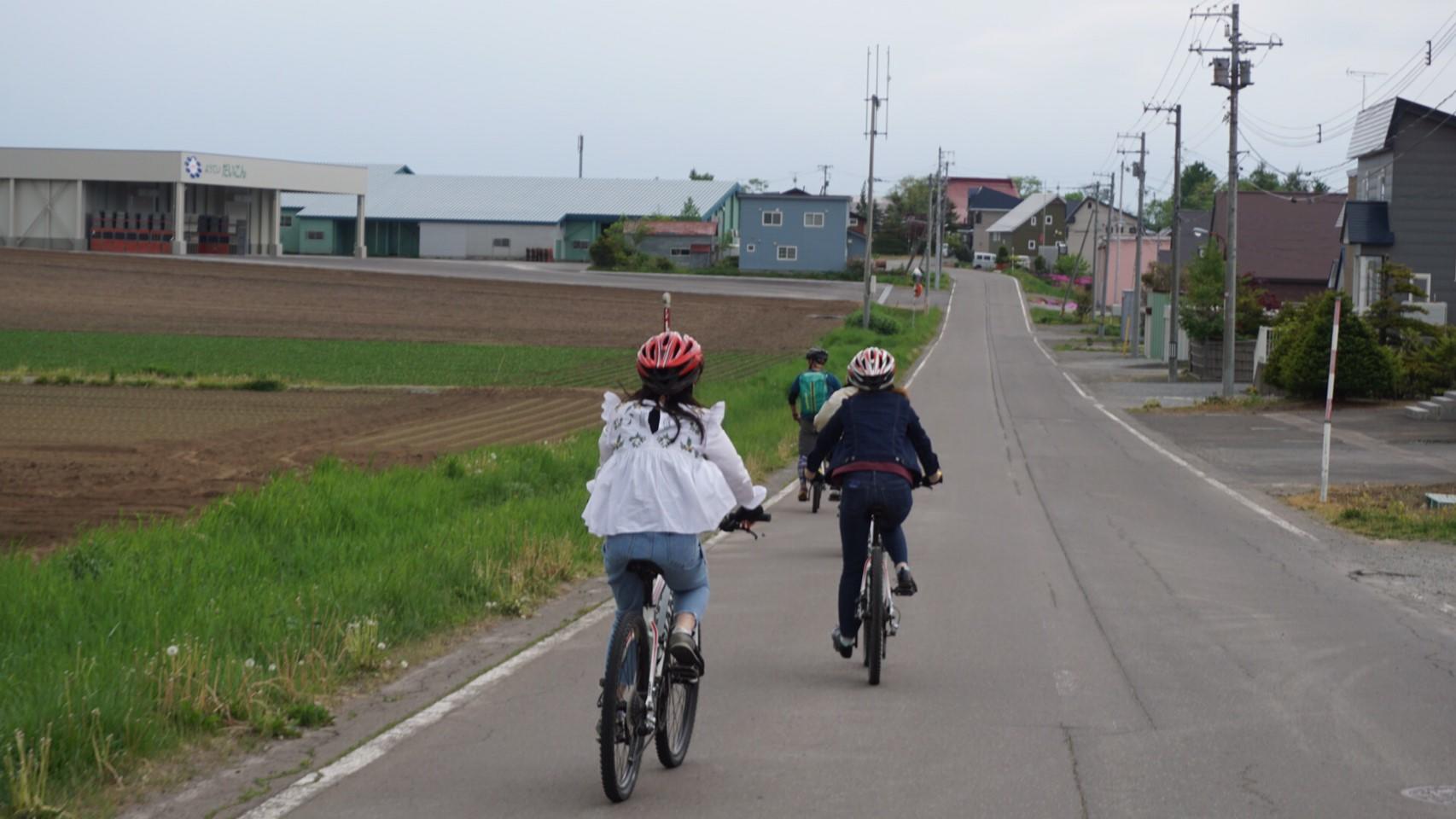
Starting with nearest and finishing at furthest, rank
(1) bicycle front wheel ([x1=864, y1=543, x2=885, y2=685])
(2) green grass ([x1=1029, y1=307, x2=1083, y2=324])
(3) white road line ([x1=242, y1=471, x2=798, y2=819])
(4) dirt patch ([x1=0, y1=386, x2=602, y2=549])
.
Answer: (3) white road line ([x1=242, y1=471, x2=798, y2=819]) < (1) bicycle front wheel ([x1=864, y1=543, x2=885, y2=685]) < (4) dirt patch ([x1=0, y1=386, x2=602, y2=549]) < (2) green grass ([x1=1029, y1=307, x2=1083, y2=324])

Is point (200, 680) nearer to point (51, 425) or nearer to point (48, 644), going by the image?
point (48, 644)

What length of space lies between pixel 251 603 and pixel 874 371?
394 cm

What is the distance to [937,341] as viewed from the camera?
69625 mm

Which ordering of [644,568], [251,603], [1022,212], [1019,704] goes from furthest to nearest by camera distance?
[1022,212] → [251,603] → [1019,704] → [644,568]

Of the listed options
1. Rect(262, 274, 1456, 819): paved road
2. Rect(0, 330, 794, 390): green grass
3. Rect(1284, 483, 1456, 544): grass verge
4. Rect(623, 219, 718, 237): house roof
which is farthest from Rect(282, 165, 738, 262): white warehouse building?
Rect(262, 274, 1456, 819): paved road

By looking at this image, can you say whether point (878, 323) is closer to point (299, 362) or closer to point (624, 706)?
point (299, 362)

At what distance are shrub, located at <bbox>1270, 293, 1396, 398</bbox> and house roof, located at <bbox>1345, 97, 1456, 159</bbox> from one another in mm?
8943

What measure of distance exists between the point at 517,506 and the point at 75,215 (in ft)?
295

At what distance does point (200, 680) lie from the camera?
7.21m

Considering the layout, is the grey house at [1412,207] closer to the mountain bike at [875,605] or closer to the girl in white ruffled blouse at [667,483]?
the mountain bike at [875,605]

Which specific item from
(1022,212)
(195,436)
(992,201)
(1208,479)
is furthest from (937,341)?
(992,201)

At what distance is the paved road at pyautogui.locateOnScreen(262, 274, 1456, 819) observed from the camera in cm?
623

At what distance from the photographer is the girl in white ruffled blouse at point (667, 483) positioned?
6.15 m

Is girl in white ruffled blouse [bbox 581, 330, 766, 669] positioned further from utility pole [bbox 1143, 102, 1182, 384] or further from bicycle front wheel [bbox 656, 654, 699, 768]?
utility pole [bbox 1143, 102, 1182, 384]
